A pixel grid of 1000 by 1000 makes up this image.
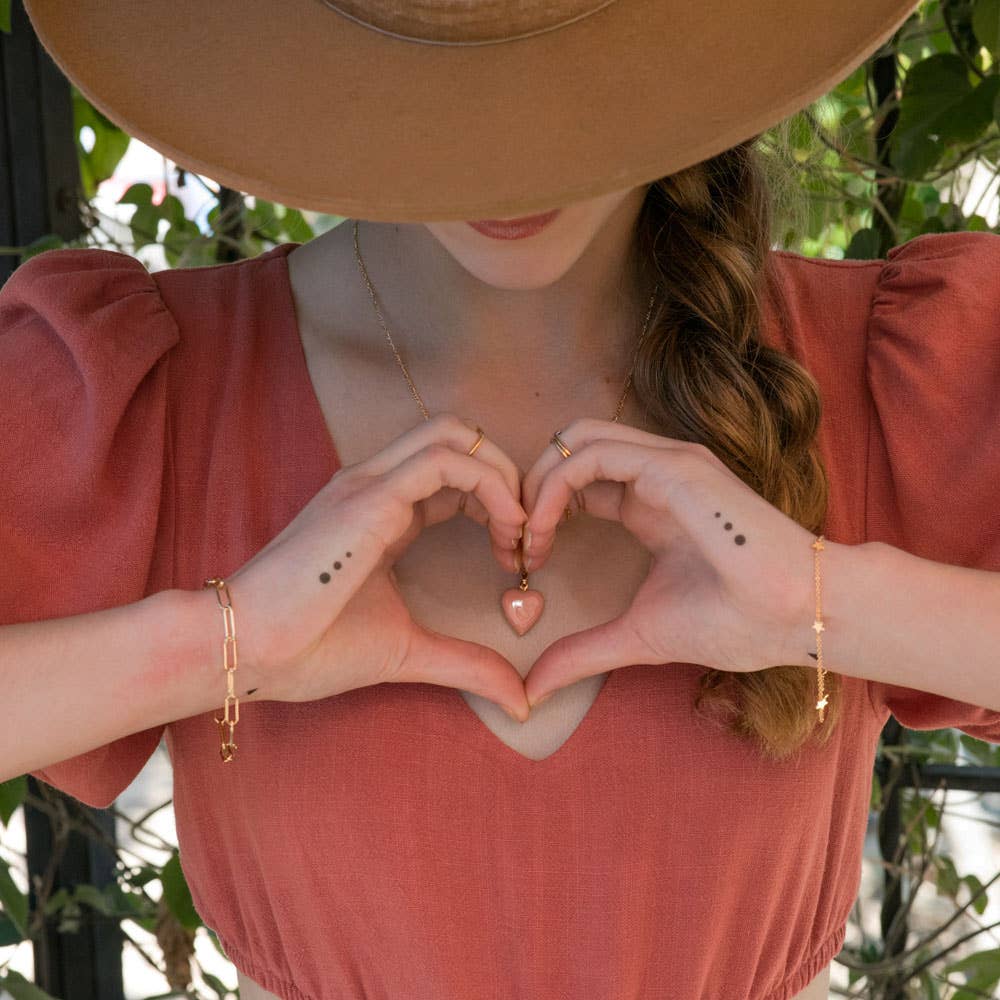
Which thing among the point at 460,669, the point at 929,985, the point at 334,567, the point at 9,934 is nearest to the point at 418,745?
the point at 460,669

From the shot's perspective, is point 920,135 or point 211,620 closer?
point 211,620

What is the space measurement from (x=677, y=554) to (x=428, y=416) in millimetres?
239

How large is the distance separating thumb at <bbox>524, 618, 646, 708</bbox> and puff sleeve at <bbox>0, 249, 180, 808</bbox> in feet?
0.96

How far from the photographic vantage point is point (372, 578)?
0.95 meters

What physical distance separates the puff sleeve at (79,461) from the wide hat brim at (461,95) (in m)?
0.28

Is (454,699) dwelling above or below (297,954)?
above

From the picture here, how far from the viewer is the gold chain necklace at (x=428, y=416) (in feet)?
3.27

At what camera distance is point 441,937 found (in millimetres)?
989

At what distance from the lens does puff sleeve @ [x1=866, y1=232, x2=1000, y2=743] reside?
1015 mm

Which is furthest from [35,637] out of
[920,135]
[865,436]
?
[920,135]

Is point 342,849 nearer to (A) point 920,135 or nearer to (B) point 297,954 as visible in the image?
(B) point 297,954

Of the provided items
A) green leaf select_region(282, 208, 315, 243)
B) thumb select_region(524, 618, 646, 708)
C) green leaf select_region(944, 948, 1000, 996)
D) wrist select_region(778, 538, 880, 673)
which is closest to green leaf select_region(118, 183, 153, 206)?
green leaf select_region(282, 208, 315, 243)

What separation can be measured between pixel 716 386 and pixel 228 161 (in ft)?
1.49

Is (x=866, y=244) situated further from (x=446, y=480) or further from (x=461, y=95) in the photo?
(x=461, y=95)
